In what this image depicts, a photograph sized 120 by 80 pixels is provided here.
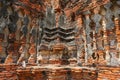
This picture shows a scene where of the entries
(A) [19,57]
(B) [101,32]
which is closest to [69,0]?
(B) [101,32]

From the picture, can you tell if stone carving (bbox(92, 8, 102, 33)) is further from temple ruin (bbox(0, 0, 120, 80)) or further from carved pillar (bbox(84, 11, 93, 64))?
carved pillar (bbox(84, 11, 93, 64))

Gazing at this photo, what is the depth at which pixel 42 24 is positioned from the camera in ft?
26.6

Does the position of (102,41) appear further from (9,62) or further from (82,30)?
(9,62)

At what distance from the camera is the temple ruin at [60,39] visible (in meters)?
5.23

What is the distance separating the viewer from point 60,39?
747 cm

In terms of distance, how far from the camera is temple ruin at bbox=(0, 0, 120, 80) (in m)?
5.23

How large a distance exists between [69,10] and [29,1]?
1.78 meters

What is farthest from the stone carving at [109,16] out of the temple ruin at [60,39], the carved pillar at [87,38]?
the carved pillar at [87,38]

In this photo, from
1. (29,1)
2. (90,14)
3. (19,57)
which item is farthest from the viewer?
(29,1)

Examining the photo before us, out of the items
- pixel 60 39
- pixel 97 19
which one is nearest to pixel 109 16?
pixel 97 19

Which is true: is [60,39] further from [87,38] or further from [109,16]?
[109,16]

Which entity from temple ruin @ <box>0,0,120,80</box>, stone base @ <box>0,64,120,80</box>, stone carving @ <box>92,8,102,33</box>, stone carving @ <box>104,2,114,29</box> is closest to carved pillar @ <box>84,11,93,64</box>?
temple ruin @ <box>0,0,120,80</box>

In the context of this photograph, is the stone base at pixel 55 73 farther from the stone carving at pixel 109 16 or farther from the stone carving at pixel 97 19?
the stone carving at pixel 97 19

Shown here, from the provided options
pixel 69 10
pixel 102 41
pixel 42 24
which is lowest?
pixel 102 41
